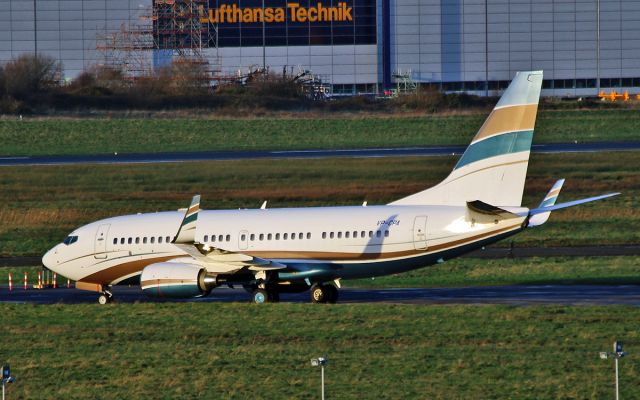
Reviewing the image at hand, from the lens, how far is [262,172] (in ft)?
241

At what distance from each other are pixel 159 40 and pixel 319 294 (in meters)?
85.5

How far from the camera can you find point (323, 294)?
3966 cm

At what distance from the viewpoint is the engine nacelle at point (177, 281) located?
39000 mm

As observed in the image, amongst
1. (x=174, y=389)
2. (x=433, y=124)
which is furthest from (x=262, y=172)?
(x=174, y=389)

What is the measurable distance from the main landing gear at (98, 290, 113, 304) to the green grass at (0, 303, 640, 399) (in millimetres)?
4257

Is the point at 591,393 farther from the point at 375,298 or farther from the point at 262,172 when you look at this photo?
the point at 262,172

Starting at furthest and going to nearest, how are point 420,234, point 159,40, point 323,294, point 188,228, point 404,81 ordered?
point 404,81 → point 159,40 → point 323,294 → point 420,234 → point 188,228

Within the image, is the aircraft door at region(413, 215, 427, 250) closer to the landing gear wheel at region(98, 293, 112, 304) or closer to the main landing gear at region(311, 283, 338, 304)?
the main landing gear at region(311, 283, 338, 304)

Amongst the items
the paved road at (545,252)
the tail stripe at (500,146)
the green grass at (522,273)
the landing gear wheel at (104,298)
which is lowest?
the landing gear wheel at (104,298)

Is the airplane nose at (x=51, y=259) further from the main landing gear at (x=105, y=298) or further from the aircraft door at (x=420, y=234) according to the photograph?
the aircraft door at (x=420, y=234)

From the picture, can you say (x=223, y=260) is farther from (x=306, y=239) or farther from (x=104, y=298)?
(x=104, y=298)

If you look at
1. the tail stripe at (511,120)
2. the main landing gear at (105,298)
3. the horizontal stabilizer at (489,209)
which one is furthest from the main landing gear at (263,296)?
the tail stripe at (511,120)

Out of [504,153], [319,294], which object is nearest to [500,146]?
[504,153]

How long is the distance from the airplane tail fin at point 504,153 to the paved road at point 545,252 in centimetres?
1240
